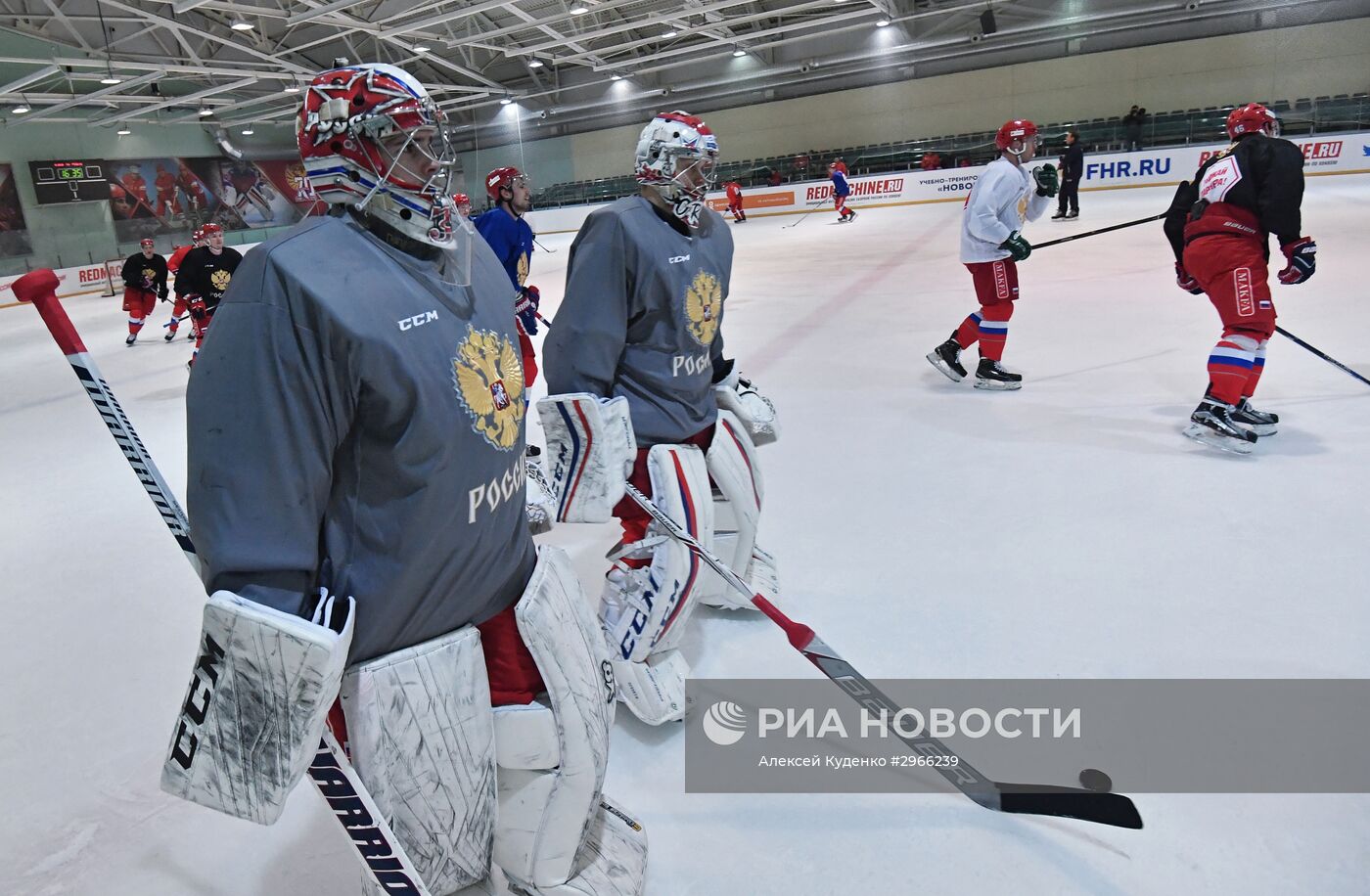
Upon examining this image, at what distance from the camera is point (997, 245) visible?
5.35 m

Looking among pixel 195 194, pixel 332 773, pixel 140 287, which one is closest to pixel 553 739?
pixel 332 773

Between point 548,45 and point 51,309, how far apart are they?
21096mm

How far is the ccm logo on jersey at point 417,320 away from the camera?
1.23 metres

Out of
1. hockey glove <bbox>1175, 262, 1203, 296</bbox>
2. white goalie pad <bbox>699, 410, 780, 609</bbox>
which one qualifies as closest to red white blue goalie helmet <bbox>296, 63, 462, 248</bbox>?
white goalie pad <bbox>699, 410, 780, 609</bbox>

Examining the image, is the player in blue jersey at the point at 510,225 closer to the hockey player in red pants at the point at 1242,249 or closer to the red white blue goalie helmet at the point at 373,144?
the red white blue goalie helmet at the point at 373,144

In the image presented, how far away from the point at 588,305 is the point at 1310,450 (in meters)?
3.61

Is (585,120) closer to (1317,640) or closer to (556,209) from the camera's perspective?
(556,209)

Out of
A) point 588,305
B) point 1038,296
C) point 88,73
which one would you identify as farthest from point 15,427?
point 88,73

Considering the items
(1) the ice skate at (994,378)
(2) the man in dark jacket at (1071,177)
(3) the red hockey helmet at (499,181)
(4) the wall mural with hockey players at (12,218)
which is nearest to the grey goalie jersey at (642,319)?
(3) the red hockey helmet at (499,181)

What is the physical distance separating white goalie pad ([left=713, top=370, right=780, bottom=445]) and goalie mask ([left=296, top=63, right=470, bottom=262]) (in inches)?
58.9

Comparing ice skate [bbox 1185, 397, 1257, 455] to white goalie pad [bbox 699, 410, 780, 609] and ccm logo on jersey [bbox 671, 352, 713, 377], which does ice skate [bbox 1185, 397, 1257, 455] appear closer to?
white goalie pad [bbox 699, 410, 780, 609]

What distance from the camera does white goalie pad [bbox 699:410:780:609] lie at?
2570 millimetres

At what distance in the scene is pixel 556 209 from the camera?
23.0 meters

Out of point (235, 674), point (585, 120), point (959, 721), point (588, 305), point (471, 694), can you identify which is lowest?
point (959, 721)
